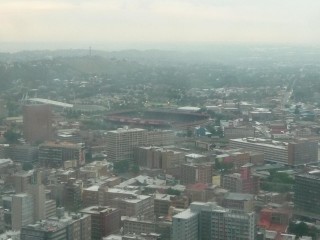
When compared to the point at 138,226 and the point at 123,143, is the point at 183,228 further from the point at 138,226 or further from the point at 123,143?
the point at 123,143

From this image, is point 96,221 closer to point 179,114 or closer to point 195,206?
point 195,206

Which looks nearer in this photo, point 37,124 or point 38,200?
point 38,200

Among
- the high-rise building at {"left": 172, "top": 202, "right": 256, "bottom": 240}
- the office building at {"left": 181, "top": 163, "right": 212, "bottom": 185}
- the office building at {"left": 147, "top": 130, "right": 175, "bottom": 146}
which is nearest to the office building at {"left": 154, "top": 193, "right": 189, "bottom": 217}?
the high-rise building at {"left": 172, "top": 202, "right": 256, "bottom": 240}

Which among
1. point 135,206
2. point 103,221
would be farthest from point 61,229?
point 135,206

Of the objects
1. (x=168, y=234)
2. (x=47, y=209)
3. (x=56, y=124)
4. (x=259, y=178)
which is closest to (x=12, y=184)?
(x=47, y=209)

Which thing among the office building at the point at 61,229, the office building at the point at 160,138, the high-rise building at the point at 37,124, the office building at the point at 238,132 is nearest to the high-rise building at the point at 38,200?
the office building at the point at 61,229

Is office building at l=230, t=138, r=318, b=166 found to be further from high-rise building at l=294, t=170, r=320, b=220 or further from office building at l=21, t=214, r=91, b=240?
office building at l=21, t=214, r=91, b=240

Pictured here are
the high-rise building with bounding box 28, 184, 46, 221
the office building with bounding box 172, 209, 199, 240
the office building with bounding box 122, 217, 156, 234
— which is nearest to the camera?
the office building with bounding box 172, 209, 199, 240
